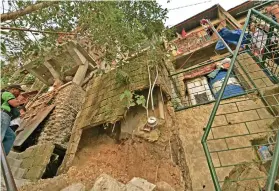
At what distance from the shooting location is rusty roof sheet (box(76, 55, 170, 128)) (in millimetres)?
4832

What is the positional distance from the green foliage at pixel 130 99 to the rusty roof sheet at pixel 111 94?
0.11 m

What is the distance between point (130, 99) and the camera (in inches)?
183

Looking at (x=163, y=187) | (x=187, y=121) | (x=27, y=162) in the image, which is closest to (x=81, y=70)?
(x=27, y=162)

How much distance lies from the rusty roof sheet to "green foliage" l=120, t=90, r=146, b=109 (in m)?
0.11

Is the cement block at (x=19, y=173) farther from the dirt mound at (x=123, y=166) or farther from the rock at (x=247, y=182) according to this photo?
the rock at (x=247, y=182)

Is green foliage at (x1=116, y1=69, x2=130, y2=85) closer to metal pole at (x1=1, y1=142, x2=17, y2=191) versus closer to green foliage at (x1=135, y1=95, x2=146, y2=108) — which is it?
green foliage at (x1=135, y1=95, x2=146, y2=108)

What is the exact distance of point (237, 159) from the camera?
4594 millimetres

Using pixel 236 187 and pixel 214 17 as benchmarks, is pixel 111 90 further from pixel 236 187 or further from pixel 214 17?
pixel 214 17

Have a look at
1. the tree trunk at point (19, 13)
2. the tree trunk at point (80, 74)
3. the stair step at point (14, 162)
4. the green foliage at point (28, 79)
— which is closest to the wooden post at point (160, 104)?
the tree trunk at point (19, 13)

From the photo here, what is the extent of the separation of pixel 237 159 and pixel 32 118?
598 cm

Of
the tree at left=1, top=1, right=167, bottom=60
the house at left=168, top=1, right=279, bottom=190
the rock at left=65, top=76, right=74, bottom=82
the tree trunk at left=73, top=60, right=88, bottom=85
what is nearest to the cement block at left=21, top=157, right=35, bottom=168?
the tree at left=1, top=1, right=167, bottom=60

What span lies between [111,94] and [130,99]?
0.89m

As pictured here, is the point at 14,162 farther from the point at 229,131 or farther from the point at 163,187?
the point at 229,131

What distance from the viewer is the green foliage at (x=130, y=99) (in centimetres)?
460
